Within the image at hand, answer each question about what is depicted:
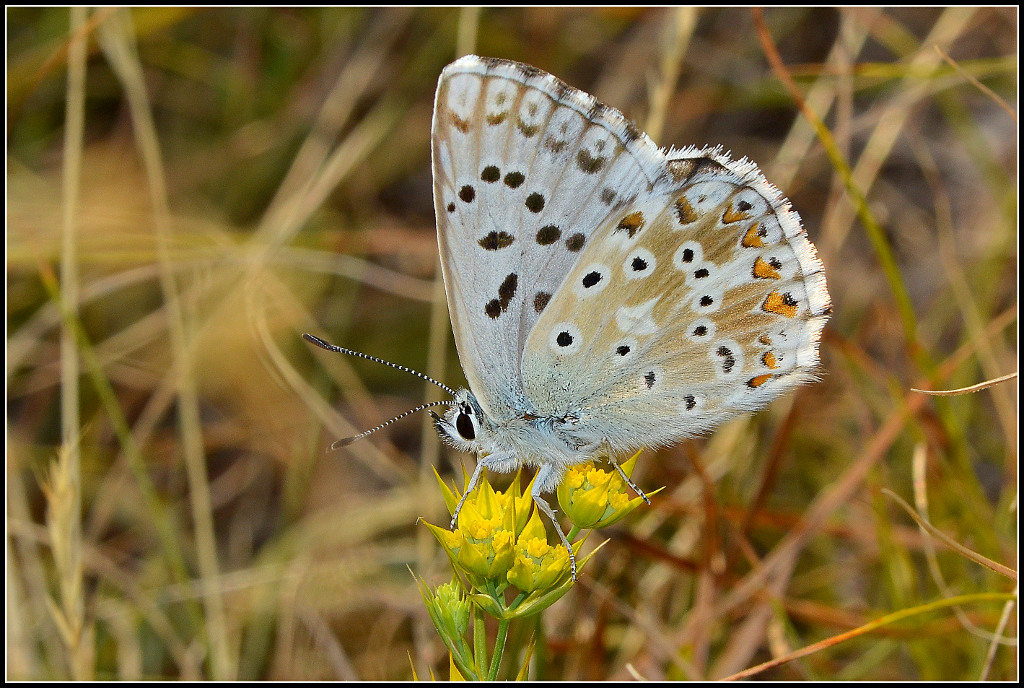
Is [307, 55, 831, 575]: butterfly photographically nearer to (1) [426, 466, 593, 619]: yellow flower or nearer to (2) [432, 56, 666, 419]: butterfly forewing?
(2) [432, 56, 666, 419]: butterfly forewing

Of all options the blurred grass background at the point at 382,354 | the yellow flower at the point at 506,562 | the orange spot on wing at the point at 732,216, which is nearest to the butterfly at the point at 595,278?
the orange spot on wing at the point at 732,216

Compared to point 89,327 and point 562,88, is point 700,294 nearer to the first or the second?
point 562,88

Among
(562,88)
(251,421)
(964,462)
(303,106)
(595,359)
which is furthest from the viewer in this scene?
(303,106)

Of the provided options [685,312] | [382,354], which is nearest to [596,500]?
[685,312]

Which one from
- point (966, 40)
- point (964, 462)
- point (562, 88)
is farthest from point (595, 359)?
point (966, 40)

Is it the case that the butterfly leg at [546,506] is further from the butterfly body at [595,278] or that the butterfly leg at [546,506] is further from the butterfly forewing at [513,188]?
the butterfly forewing at [513,188]

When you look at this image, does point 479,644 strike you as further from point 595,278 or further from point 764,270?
point 764,270
